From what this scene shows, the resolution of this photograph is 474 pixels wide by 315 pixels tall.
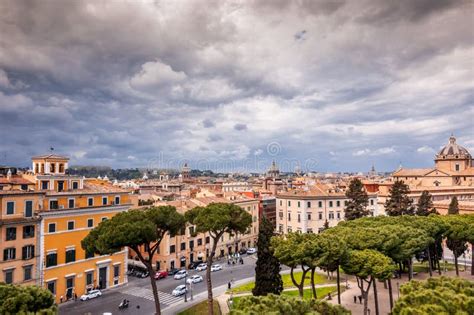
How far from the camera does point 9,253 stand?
127ft

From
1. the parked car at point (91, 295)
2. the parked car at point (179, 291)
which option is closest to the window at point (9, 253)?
the parked car at point (91, 295)

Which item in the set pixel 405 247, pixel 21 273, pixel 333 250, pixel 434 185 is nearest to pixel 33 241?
pixel 21 273

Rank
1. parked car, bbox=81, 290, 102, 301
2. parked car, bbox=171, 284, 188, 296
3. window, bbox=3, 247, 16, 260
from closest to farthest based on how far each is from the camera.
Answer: window, bbox=3, 247, 16, 260
parked car, bbox=81, 290, 102, 301
parked car, bbox=171, 284, 188, 296

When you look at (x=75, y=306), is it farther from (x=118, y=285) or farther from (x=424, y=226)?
(x=424, y=226)

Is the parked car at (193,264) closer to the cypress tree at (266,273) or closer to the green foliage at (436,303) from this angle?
the cypress tree at (266,273)

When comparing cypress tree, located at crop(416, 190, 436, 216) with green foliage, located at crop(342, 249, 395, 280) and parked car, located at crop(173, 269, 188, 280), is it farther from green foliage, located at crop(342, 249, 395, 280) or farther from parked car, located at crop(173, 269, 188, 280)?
parked car, located at crop(173, 269, 188, 280)

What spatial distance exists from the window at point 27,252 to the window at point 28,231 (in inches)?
47.8

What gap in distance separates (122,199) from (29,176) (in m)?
12.0

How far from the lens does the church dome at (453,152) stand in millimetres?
105562

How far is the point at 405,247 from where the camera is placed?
34219mm

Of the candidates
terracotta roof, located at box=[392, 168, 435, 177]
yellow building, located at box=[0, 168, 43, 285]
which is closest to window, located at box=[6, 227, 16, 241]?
yellow building, located at box=[0, 168, 43, 285]

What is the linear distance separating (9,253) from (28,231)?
2.87m

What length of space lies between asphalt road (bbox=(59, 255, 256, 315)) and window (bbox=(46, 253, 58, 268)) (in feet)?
16.1

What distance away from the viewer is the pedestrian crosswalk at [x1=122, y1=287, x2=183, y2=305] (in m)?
42.8
